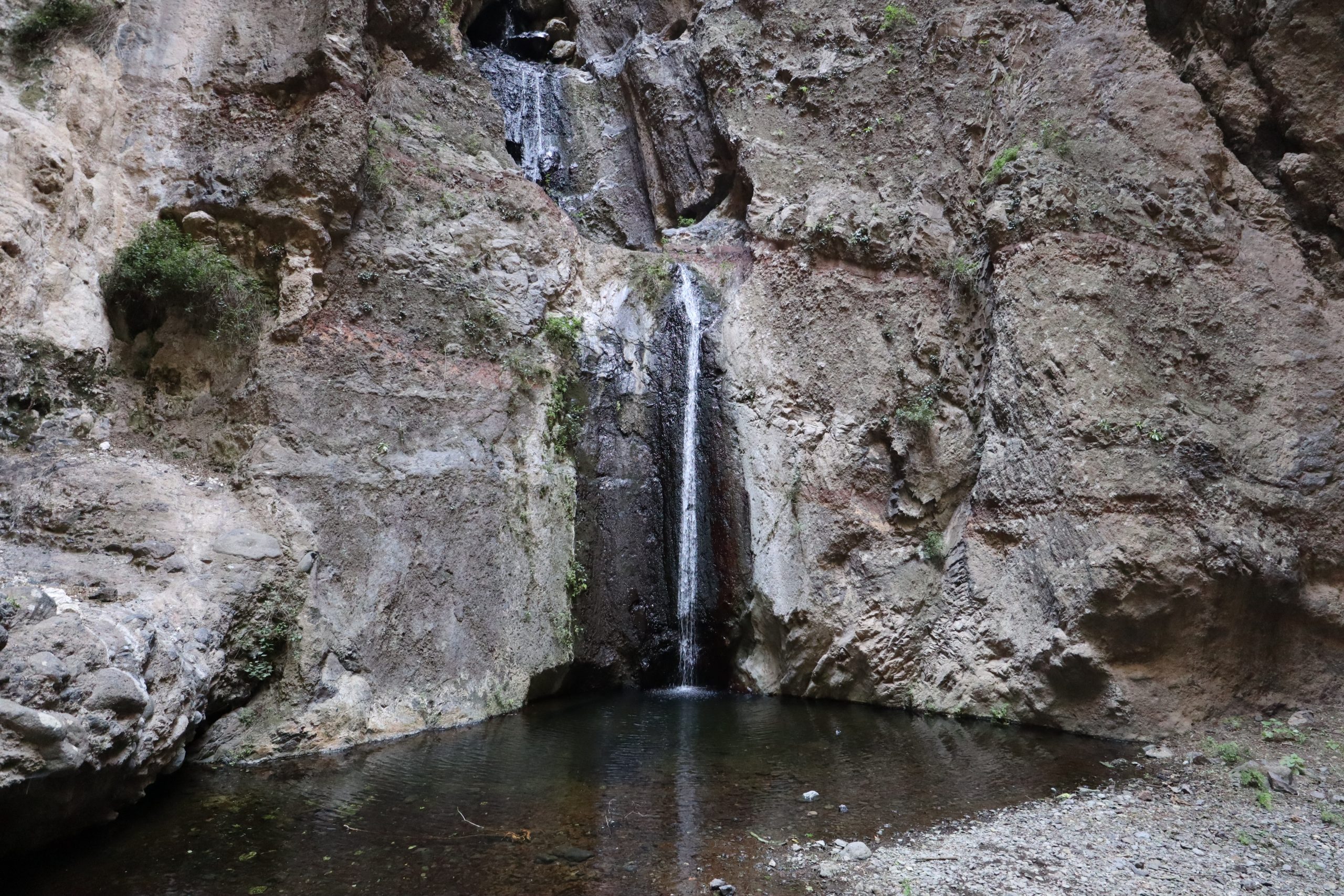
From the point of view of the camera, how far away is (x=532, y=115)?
59.4ft

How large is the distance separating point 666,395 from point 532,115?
9209 mm

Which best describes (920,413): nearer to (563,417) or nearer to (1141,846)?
(563,417)

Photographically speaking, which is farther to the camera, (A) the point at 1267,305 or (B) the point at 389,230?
(B) the point at 389,230

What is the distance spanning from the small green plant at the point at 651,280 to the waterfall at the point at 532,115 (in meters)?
5.23

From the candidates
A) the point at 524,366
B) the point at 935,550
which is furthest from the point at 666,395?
the point at 935,550

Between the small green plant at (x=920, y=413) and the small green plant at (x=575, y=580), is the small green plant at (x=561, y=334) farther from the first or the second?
the small green plant at (x=920, y=413)

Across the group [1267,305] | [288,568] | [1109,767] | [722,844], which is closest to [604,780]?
[722,844]

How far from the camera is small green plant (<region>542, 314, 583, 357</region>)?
40.1 feet

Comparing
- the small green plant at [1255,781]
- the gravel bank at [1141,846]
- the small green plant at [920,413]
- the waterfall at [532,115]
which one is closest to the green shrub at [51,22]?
the waterfall at [532,115]

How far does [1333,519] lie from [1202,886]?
19.4 ft

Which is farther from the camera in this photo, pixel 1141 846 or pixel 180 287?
pixel 180 287

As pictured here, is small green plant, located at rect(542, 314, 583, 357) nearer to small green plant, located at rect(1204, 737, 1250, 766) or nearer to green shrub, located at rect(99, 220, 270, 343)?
green shrub, located at rect(99, 220, 270, 343)

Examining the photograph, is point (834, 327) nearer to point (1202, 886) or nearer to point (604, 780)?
point (604, 780)

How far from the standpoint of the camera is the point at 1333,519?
8.88 m
